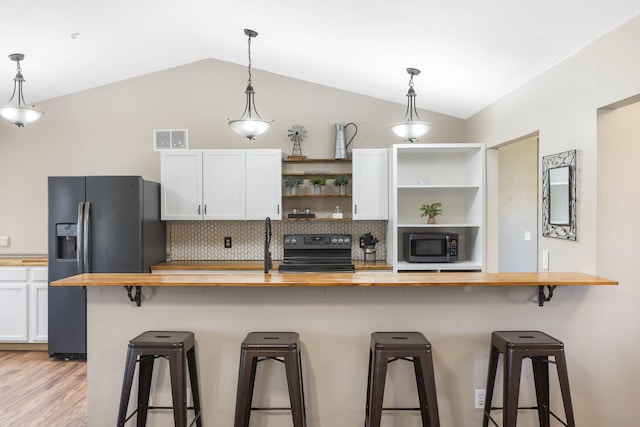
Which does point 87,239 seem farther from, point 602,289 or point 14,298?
point 602,289

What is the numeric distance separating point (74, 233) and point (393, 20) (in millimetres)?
3369

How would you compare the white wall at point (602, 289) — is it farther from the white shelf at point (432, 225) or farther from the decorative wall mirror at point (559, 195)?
the white shelf at point (432, 225)

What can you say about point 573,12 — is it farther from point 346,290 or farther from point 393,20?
point 346,290

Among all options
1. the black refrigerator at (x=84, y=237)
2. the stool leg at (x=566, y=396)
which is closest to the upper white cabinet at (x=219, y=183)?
the black refrigerator at (x=84, y=237)

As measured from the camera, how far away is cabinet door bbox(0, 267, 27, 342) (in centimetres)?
430

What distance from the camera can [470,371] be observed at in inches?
101

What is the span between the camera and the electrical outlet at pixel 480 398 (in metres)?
2.57

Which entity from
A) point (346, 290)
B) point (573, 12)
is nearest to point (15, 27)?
point (346, 290)

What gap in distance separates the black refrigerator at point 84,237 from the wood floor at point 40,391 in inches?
8.5

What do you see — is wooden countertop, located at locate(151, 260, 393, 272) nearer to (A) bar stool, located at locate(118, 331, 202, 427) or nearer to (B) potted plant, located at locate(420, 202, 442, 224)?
(B) potted plant, located at locate(420, 202, 442, 224)

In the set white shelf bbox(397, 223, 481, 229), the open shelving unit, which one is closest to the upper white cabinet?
the open shelving unit

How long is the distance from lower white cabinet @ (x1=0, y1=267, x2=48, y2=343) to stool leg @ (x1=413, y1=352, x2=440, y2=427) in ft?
12.5

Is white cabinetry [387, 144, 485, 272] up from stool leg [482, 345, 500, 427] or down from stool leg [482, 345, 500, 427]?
up

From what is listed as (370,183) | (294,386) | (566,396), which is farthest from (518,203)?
(294,386)
